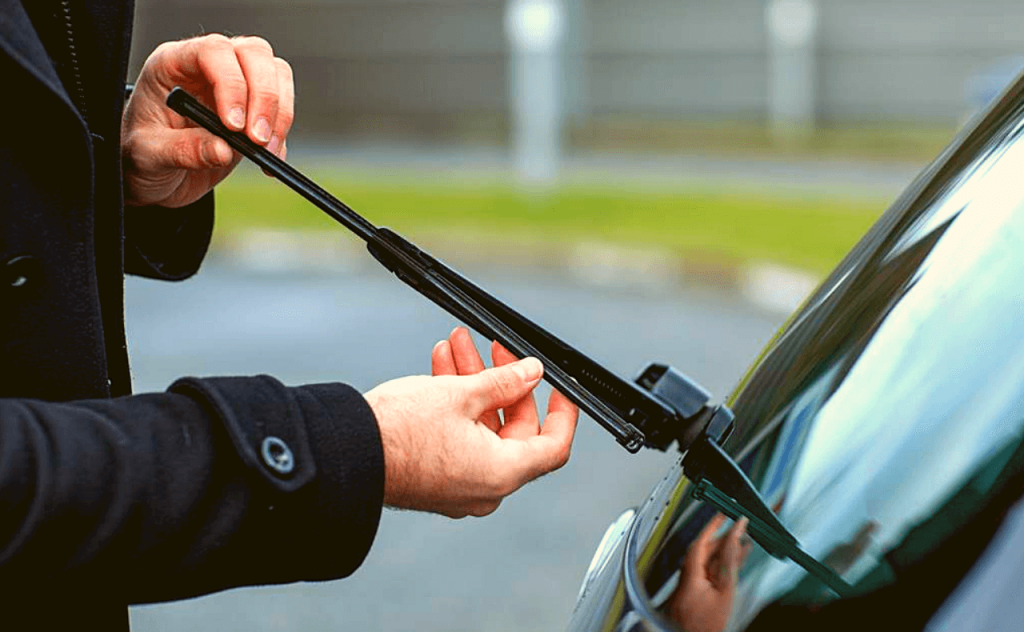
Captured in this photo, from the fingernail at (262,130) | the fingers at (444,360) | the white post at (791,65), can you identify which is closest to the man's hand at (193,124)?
the fingernail at (262,130)

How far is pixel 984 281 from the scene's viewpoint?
1.44 metres

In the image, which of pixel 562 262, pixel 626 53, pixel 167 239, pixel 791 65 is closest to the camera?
pixel 167 239

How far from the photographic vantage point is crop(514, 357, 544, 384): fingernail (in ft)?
4.87

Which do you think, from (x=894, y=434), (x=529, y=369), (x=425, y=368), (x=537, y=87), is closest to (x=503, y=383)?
(x=529, y=369)

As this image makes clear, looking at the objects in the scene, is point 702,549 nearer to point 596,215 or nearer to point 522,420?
point 522,420

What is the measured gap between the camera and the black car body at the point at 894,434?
1.25m

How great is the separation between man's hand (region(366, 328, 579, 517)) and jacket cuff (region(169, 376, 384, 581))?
3 centimetres

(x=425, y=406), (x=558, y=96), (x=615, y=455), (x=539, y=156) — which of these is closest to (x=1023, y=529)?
(x=425, y=406)

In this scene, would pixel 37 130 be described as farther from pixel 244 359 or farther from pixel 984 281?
pixel 244 359

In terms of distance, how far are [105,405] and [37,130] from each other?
255mm

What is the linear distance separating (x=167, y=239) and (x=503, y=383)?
68cm

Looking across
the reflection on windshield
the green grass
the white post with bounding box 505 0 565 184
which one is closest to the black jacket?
the reflection on windshield

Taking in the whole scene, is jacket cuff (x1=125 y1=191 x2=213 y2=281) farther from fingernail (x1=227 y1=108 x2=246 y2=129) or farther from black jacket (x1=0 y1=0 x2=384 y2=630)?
black jacket (x1=0 y1=0 x2=384 y2=630)

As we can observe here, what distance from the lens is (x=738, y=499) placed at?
142 centimetres
